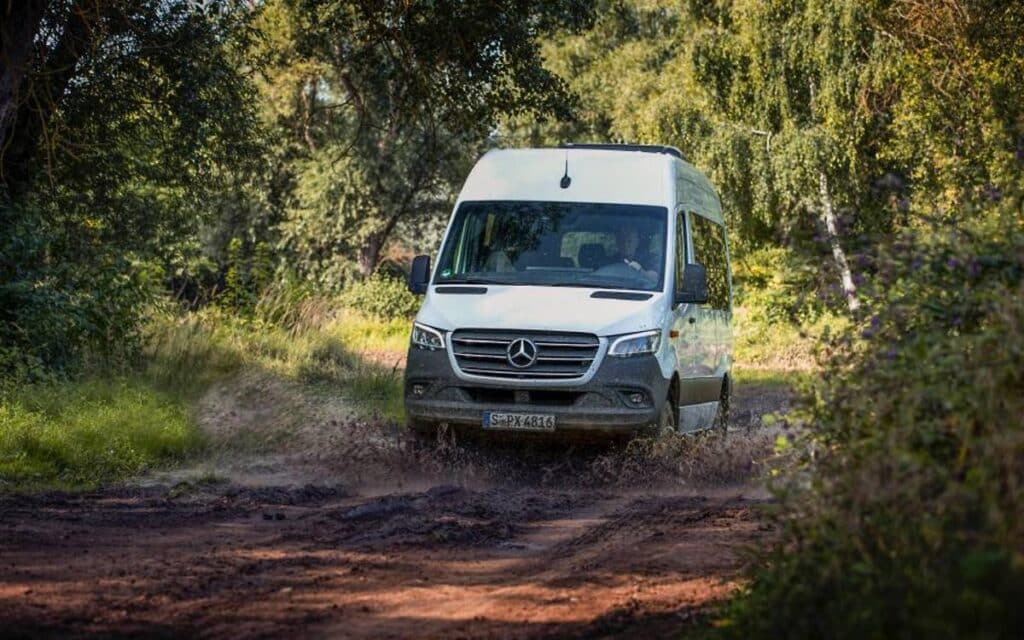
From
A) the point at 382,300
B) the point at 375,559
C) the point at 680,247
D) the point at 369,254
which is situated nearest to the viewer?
the point at 375,559

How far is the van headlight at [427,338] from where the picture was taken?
456 inches

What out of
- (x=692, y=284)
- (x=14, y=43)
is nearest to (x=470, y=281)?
(x=692, y=284)

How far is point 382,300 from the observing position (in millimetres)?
41438

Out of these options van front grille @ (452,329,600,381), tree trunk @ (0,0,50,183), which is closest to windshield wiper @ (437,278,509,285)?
van front grille @ (452,329,600,381)

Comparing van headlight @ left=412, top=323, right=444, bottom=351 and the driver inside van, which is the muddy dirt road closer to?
van headlight @ left=412, top=323, right=444, bottom=351

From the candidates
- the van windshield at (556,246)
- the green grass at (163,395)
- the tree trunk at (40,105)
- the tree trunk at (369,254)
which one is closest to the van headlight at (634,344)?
the van windshield at (556,246)

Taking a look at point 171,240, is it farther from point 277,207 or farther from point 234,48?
point 277,207

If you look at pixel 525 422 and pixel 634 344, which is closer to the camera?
pixel 525 422

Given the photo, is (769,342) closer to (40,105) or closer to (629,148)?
(629,148)

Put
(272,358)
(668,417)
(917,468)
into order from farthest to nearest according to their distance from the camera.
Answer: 1. (272,358)
2. (668,417)
3. (917,468)

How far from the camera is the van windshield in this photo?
12.1 m

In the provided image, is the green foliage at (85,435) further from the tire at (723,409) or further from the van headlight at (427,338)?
the tire at (723,409)

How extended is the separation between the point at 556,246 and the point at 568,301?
853mm

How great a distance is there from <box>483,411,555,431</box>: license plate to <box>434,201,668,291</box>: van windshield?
1.26m
